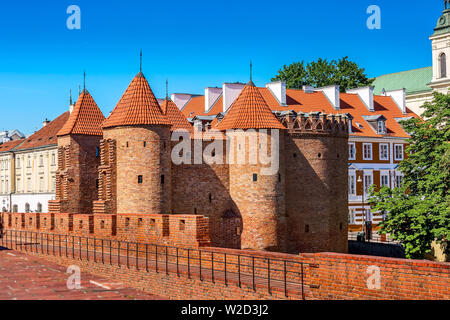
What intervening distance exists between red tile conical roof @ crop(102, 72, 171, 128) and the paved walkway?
707 centimetres

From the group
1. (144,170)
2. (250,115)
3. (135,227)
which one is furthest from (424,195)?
(135,227)

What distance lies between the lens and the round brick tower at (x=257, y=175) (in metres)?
29.1

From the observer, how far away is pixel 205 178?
97.3 feet

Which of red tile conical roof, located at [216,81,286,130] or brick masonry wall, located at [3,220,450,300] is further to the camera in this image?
red tile conical roof, located at [216,81,286,130]

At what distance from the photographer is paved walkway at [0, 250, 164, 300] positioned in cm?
1781

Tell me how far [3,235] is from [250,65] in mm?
16669

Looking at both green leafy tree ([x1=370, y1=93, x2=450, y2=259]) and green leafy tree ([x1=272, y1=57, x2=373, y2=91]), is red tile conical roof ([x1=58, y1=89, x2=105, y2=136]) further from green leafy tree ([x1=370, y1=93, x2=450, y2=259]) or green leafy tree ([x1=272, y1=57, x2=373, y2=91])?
green leafy tree ([x1=272, y1=57, x2=373, y2=91])

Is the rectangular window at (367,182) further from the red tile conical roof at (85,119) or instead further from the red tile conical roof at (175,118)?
the red tile conical roof at (85,119)

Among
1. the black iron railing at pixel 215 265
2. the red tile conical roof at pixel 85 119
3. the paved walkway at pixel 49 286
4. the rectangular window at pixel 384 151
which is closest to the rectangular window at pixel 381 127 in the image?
the rectangular window at pixel 384 151

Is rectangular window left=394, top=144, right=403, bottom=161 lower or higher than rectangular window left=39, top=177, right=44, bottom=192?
higher

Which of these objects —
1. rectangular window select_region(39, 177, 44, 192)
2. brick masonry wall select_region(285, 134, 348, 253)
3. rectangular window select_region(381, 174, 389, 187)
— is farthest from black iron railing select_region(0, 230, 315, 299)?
rectangular window select_region(39, 177, 44, 192)

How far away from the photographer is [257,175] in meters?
29.4
